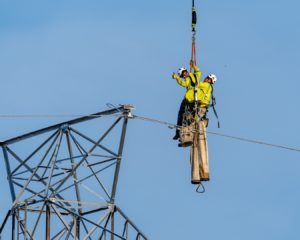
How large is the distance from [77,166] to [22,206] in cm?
222

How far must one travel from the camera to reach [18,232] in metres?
102

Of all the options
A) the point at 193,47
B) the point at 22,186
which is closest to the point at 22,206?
the point at 22,186

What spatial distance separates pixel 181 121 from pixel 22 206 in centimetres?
530

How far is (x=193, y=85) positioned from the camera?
104 metres

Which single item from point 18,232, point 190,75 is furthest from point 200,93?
point 18,232

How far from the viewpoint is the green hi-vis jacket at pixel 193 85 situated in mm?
103688

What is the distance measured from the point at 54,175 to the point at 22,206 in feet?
4.57

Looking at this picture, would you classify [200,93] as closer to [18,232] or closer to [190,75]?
[190,75]

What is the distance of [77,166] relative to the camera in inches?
3999

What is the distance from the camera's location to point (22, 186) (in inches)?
4045

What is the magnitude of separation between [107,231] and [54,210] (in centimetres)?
168

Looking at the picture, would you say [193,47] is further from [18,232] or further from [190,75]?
[18,232]

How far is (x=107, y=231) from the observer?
102 m

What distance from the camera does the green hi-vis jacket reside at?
104m
